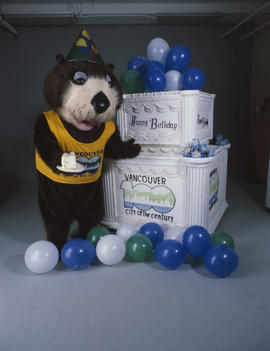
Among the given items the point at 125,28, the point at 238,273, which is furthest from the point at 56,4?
the point at 238,273

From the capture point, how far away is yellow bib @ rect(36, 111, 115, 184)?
181 cm

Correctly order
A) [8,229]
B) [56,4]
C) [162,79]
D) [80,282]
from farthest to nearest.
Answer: [56,4]
[8,229]
[162,79]
[80,282]

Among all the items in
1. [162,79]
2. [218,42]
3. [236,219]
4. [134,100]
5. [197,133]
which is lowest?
[236,219]

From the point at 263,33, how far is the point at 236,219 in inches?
124

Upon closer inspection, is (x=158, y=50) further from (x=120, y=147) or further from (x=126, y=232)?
(x=126, y=232)

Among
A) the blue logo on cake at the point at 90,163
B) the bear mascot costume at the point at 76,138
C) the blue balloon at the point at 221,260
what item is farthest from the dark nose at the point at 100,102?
the blue balloon at the point at 221,260

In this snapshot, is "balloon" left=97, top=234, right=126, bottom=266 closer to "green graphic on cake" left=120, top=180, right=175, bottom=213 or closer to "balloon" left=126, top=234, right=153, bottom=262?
"balloon" left=126, top=234, right=153, bottom=262

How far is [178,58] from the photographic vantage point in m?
2.09

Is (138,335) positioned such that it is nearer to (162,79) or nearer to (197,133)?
(197,133)

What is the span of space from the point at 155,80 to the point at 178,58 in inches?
10.5

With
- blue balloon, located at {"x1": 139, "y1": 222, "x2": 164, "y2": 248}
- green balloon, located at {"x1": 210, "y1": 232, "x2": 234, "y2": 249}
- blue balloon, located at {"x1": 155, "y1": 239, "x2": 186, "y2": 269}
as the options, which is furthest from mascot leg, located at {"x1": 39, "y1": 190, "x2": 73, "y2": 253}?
green balloon, located at {"x1": 210, "y1": 232, "x2": 234, "y2": 249}

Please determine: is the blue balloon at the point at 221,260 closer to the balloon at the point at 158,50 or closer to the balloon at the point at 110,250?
the balloon at the point at 110,250

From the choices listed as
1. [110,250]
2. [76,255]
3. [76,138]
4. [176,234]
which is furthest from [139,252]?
[76,138]

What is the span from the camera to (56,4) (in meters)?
3.88
